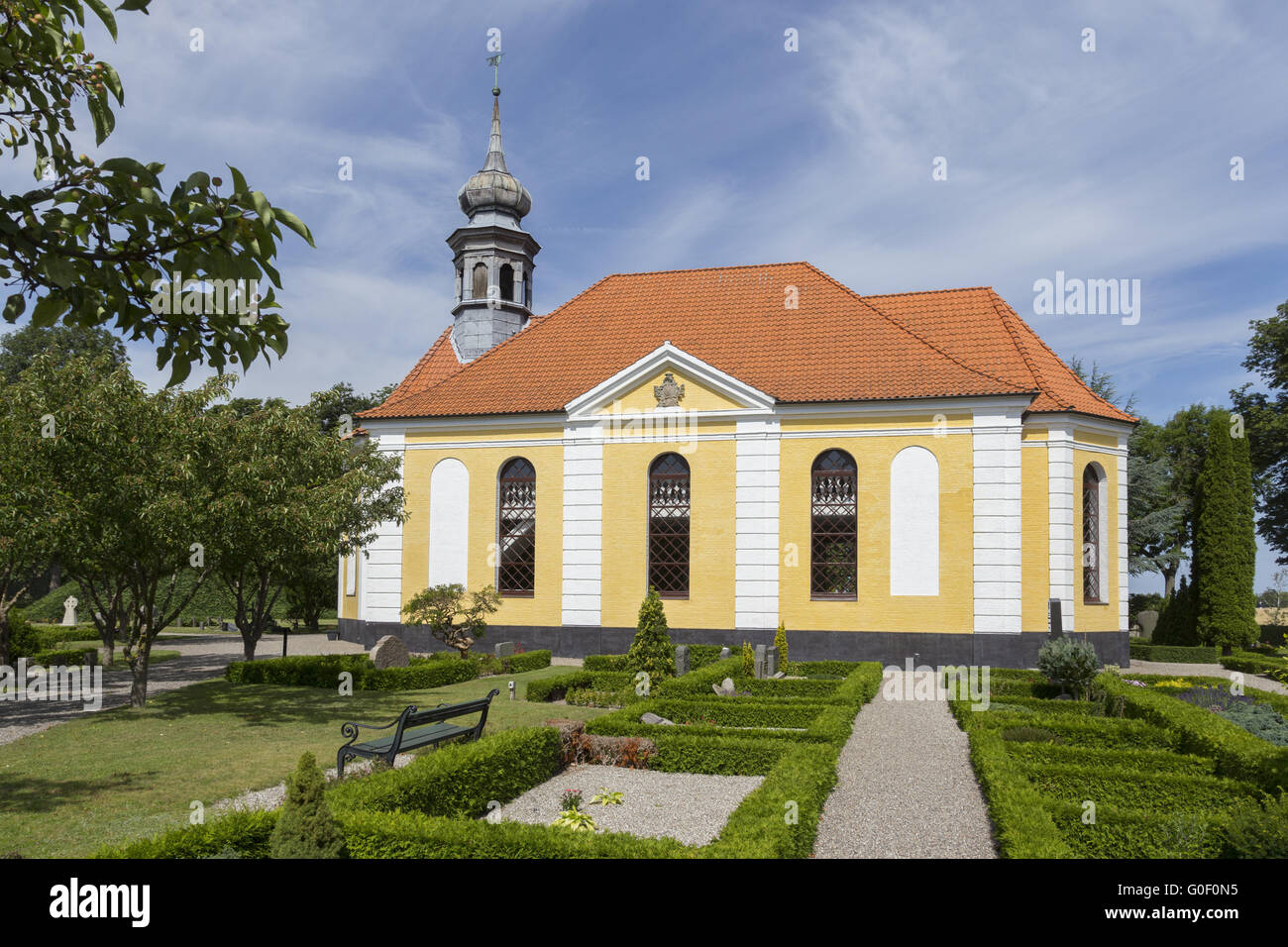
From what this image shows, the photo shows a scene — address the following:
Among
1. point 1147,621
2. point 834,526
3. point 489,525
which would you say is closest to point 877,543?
point 834,526

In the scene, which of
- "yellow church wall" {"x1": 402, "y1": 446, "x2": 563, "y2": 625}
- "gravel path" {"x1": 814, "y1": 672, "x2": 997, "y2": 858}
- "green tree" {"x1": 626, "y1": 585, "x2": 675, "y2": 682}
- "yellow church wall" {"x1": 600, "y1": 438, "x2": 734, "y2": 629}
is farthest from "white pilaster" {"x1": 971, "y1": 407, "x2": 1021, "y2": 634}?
"yellow church wall" {"x1": 402, "y1": 446, "x2": 563, "y2": 625}

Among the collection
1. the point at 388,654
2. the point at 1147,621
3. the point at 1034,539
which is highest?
the point at 1034,539

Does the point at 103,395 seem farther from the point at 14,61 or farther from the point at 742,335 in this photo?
the point at 742,335

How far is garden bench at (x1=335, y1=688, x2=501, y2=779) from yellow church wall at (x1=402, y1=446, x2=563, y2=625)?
42.7 ft

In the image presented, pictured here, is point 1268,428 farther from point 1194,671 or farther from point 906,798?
point 906,798

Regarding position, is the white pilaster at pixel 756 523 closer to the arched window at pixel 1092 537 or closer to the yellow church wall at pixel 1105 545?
the yellow church wall at pixel 1105 545

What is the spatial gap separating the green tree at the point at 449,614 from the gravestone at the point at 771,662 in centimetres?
821

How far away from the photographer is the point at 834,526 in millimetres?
24375

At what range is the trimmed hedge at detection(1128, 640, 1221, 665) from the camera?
27766mm

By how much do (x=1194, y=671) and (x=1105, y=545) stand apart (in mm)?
4683

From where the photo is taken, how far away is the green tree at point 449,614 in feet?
77.2

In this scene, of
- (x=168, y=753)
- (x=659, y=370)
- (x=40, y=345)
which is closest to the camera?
(x=168, y=753)

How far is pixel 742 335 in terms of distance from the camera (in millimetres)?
27078
